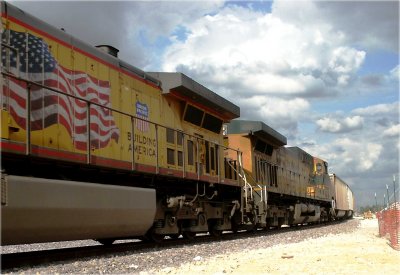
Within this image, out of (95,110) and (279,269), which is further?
(95,110)

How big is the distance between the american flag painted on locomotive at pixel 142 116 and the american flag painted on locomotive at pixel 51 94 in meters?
0.88

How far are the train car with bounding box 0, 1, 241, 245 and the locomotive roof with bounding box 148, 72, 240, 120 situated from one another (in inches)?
1.3

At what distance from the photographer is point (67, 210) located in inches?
264

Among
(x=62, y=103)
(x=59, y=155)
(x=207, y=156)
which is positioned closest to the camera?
(x=59, y=155)

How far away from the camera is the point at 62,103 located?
759cm

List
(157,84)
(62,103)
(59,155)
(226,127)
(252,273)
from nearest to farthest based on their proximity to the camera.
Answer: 1. (252,273)
2. (59,155)
3. (62,103)
4. (157,84)
5. (226,127)

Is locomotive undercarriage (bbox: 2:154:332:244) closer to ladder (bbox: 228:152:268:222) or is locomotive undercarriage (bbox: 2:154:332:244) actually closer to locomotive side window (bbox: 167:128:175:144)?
ladder (bbox: 228:152:268:222)

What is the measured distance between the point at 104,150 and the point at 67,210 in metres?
2.05

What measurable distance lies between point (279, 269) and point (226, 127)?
10347 millimetres

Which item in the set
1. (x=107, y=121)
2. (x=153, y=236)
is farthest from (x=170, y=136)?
(x=107, y=121)

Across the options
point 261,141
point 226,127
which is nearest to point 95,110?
point 226,127

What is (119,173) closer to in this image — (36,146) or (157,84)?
(36,146)

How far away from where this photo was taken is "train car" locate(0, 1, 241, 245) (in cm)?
638

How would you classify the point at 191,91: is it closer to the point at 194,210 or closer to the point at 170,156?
the point at 170,156
